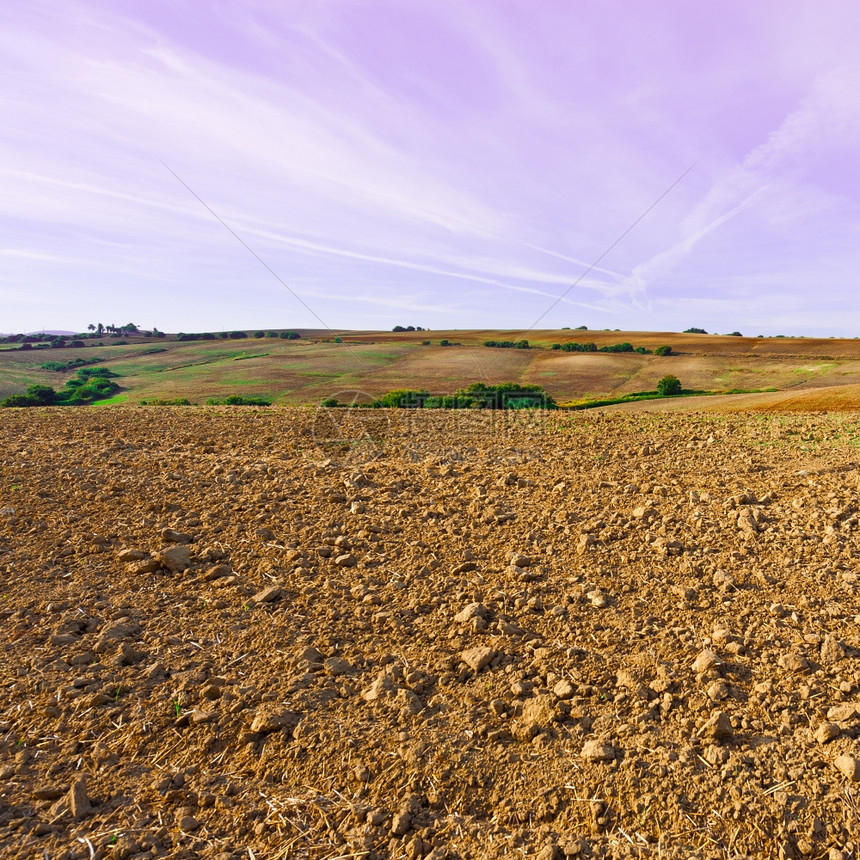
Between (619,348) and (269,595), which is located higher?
(619,348)

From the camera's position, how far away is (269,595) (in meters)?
4.71

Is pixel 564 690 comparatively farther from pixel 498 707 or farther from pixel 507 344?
pixel 507 344

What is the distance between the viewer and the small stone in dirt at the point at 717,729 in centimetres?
316

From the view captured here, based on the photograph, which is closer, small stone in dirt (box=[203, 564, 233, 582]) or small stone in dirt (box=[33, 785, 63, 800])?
small stone in dirt (box=[33, 785, 63, 800])

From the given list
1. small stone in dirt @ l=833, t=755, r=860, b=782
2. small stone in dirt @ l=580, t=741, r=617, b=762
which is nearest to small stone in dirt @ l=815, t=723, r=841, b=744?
small stone in dirt @ l=833, t=755, r=860, b=782

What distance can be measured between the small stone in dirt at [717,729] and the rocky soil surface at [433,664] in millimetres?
16

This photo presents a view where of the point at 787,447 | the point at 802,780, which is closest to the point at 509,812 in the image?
the point at 802,780

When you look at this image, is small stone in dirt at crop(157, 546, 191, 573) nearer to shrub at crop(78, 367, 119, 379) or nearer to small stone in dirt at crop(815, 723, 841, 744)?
small stone in dirt at crop(815, 723, 841, 744)

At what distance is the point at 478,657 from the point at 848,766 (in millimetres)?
2152

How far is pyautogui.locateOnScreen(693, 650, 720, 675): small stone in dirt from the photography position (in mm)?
3670

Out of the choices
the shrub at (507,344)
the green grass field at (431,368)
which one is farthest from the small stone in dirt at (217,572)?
the shrub at (507,344)

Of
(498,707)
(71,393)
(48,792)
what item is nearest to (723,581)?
(498,707)

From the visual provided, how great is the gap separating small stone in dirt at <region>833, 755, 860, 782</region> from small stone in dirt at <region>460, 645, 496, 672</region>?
80.1 inches

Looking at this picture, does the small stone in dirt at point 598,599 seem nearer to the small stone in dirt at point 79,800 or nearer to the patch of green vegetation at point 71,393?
the small stone in dirt at point 79,800
